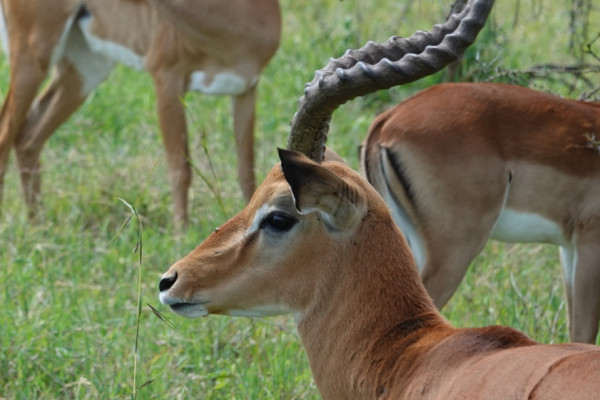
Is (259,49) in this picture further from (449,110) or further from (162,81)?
(449,110)

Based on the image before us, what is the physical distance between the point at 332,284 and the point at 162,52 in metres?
3.39

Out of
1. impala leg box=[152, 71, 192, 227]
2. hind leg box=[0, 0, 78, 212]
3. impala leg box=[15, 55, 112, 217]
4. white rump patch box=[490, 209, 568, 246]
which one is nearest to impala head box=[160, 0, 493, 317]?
white rump patch box=[490, 209, 568, 246]

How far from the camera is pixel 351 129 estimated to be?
7082 mm

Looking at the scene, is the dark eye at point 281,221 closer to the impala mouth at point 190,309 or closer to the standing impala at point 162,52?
the impala mouth at point 190,309

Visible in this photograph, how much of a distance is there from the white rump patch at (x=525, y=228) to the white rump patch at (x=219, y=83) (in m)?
2.21

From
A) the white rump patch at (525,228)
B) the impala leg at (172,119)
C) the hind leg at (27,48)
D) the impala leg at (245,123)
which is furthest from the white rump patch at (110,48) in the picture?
the white rump patch at (525,228)

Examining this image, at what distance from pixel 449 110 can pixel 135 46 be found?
103 inches

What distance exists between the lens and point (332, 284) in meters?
2.93

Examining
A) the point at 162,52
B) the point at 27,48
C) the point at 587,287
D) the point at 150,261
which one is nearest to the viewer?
the point at 587,287

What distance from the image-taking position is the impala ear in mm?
2670

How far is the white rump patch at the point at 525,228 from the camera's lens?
4.21 meters

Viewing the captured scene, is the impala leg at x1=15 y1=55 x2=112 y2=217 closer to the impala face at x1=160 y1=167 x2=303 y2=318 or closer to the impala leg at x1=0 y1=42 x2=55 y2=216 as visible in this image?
the impala leg at x1=0 y1=42 x2=55 y2=216

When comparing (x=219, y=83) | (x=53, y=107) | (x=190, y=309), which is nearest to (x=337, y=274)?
(x=190, y=309)

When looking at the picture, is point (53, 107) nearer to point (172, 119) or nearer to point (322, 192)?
point (172, 119)
